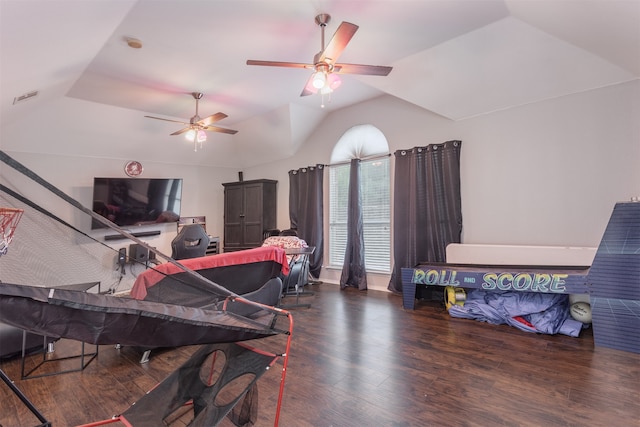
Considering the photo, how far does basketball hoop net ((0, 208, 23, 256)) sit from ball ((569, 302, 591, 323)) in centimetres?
453

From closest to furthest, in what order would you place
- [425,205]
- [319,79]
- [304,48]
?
[319,79] → [304,48] → [425,205]

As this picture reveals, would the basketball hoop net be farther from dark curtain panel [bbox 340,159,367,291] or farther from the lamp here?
dark curtain panel [bbox 340,159,367,291]

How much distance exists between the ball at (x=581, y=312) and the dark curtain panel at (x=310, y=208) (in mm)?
3663

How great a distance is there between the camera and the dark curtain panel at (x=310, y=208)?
17.8 feet

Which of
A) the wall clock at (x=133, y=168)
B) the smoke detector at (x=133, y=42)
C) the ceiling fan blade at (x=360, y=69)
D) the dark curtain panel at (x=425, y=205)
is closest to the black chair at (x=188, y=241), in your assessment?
the smoke detector at (x=133, y=42)

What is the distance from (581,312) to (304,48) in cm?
401

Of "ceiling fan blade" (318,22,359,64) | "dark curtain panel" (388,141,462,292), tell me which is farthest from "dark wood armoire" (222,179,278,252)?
"ceiling fan blade" (318,22,359,64)

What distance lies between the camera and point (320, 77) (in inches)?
102

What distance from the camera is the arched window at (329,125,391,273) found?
4.77 meters

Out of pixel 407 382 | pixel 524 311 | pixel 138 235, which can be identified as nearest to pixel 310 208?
pixel 138 235

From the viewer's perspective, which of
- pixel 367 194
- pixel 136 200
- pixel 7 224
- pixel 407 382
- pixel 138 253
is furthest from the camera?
pixel 136 200

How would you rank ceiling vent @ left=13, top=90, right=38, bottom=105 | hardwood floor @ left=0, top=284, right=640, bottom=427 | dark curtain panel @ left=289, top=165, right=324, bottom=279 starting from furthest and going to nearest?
dark curtain panel @ left=289, top=165, right=324, bottom=279 → ceiling vent @ left=13, top=90, right=38, bottom=105 → hardwood floor @ left=0, top=284, right=640, bottom=427

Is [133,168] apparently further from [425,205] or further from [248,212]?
[425,205]

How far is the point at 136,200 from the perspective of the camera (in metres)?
5.39
